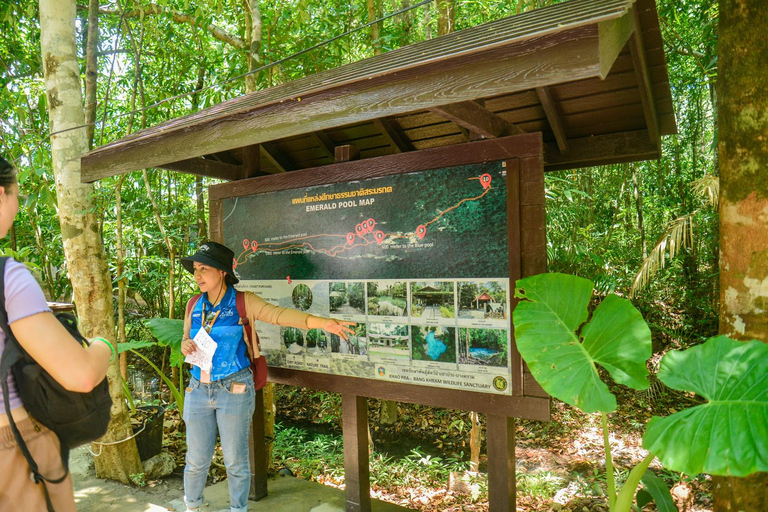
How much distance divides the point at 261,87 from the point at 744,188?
5.02 m

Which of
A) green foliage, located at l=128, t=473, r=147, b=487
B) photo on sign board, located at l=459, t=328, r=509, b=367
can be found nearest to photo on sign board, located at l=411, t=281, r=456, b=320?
photo on sign board, located at l=459, t=328, r=509, b=367

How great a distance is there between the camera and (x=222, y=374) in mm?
2871

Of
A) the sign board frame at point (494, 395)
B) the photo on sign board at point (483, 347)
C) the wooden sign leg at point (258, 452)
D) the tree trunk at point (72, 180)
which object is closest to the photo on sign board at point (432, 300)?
the photo on sign board at point (483, 347)

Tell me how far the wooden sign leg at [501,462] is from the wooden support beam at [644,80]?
1811mm

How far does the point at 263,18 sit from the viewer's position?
18.4 ft

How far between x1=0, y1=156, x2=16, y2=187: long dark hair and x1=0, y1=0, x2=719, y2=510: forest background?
3426mm

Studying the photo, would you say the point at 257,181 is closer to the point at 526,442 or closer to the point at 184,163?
the point at 184,163

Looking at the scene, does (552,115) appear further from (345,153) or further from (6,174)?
(6,174)

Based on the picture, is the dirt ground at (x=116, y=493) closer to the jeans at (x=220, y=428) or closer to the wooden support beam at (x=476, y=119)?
the jeans at (x=220, y=428)

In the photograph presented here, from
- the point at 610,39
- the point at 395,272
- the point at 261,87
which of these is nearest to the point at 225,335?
the point at 395,272

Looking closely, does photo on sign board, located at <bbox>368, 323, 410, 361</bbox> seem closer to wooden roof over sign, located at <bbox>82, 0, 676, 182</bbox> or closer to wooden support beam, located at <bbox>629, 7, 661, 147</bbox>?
wooden roof over sign, located at <bbox>82, 0, 676, 182</bbox>

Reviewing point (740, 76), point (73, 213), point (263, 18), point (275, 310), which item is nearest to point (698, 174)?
point (740, 76)

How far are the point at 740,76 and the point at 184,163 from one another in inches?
135

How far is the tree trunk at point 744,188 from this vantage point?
7.66 feet
